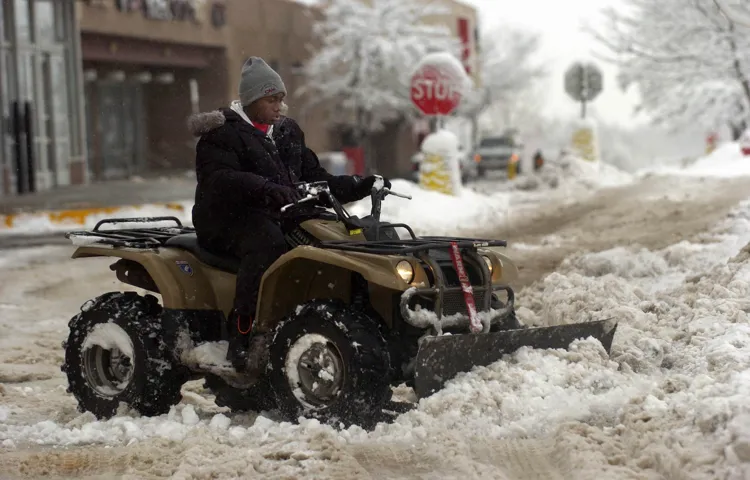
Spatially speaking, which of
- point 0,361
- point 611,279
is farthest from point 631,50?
point 0,361

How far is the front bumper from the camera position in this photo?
5551 millimetres

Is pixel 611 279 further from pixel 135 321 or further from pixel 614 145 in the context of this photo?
pixel 614 145

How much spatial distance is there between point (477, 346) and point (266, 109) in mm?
1700

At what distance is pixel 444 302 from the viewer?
577 cm

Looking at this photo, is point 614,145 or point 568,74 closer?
point 568,74

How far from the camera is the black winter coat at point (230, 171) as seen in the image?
5.97 metres

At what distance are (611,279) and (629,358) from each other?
111 inches

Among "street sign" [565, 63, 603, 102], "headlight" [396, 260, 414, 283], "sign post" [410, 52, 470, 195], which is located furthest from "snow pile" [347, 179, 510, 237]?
"street sign" [565, 63, 603, 102]

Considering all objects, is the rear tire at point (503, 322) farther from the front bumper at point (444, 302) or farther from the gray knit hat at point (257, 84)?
the gray knit hat at point (257, 84)

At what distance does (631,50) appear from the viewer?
108 ft

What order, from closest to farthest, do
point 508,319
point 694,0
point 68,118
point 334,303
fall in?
point 334,303, point 508,319, point 68,118, point 694,0

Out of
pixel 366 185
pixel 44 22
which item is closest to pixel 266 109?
pixel 366 185

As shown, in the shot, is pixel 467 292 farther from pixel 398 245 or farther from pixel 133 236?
pixel 133 236

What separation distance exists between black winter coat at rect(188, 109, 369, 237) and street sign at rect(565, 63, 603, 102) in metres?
31.3
